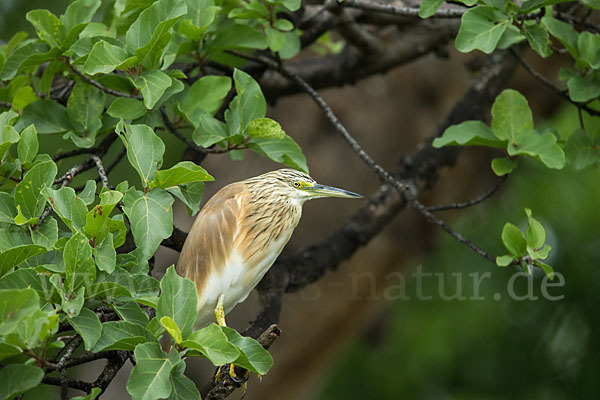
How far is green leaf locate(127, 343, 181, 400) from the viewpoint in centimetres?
147

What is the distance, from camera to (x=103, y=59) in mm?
1931

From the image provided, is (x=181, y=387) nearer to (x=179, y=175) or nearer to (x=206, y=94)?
(x=179, y=175)

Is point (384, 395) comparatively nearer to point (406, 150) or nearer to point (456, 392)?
point (456, 392)

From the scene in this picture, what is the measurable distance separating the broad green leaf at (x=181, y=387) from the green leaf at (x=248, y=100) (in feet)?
2.72

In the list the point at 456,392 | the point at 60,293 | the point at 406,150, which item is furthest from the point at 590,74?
the point at 456,392

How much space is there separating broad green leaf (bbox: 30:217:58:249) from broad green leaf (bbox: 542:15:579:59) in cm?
172

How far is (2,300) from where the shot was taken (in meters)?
1.43

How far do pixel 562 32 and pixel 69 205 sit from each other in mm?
1730

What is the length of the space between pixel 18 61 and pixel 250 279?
1105 millimetres

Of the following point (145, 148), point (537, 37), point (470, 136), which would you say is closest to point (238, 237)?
point (145, 148)

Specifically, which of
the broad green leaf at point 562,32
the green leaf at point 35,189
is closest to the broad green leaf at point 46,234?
the green leaf at point 35,189

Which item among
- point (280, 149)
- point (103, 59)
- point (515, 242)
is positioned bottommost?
point (515, 242)

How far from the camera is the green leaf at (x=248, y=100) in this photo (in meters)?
2.09

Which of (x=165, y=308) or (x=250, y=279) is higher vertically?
(x=165, y=308)
